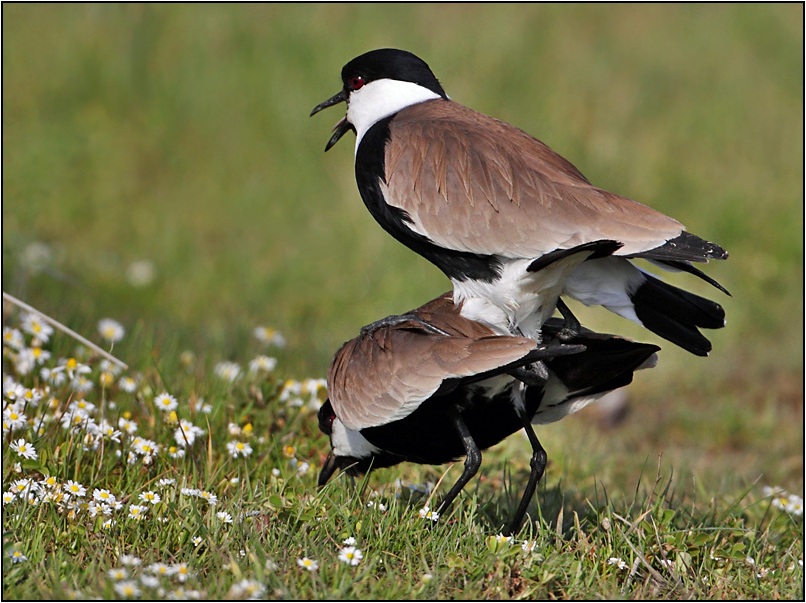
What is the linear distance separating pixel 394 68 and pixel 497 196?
0.80 meters

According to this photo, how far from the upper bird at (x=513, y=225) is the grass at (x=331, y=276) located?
67cm

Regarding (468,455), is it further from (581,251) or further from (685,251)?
(685,251)

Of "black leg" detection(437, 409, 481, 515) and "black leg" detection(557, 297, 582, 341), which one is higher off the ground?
"black leg" detection(557, 297, 582, 341)

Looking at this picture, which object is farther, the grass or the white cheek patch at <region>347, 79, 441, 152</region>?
the white cheek patch at <region>347, 79, 441, 152</region>

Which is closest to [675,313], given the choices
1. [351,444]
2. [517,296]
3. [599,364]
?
[599,364]

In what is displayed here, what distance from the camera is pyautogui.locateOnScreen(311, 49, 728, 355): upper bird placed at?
10.2ft

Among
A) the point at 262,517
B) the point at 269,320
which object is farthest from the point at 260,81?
the point at 262,517

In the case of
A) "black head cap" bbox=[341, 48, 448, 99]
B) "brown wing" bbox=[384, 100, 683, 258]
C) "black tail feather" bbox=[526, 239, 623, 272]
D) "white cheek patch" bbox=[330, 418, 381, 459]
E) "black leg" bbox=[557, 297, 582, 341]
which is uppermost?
"black head cap" bbox=[341, 48, 448, 99]

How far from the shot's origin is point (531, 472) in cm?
350

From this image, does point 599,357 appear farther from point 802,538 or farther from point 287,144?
point 287,144

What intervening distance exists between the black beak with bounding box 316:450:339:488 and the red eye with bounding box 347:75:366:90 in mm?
1328

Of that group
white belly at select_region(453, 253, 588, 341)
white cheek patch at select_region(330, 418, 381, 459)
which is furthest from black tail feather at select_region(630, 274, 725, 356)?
white cheek patch at select_region(330, 418, 381, 459)

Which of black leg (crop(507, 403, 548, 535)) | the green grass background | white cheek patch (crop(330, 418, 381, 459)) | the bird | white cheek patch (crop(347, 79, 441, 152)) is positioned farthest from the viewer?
the green grass background

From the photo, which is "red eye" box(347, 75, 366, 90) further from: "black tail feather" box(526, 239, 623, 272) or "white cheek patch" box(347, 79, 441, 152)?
"black tail feather" box(526, 239, 623, 272)
